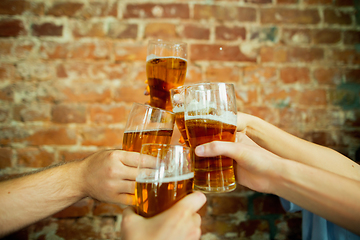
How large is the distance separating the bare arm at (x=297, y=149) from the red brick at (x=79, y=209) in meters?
0.86

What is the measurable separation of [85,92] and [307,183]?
1.09 metres

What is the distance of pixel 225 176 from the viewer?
0.60 m

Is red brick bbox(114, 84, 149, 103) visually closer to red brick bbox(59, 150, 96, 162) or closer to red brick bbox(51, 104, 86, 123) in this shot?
red brick bbox(51, 104, 86, 123)

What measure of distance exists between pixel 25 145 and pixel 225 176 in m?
1.09

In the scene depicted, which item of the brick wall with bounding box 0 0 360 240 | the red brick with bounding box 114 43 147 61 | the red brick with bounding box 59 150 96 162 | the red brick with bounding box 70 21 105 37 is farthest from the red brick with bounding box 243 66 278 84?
the red brick with bounding box 59 150 96 162

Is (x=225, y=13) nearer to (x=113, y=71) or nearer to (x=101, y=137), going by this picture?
(x=113, y=71)

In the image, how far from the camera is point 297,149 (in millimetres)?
850

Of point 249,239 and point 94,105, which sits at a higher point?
point 94,105

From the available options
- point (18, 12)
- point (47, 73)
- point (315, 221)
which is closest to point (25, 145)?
point (47, 73)

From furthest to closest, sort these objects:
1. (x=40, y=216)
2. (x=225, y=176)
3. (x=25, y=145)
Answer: (x=25, y=145) → (x=40, y=216) → (x=225, y=176)

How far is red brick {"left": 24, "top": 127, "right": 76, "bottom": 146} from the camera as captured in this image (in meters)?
1.14

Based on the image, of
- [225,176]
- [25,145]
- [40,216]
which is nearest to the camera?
[225,176]

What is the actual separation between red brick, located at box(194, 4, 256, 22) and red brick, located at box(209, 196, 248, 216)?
3.25ft

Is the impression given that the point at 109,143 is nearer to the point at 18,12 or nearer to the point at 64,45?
the point at 64,45
